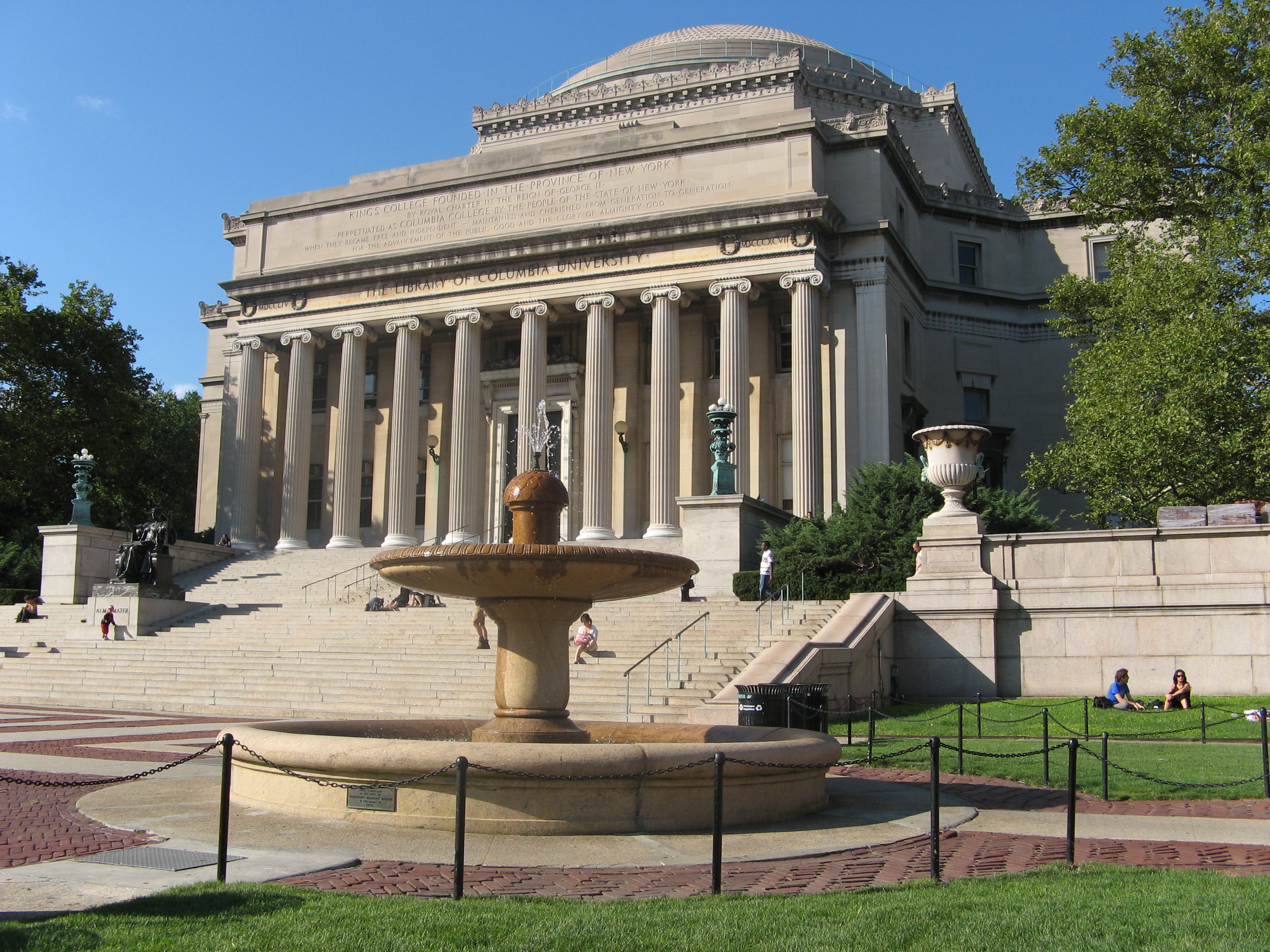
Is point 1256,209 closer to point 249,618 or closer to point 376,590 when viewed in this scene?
point 376,590

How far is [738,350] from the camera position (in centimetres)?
4059

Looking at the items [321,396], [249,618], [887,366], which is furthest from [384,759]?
[321,396]

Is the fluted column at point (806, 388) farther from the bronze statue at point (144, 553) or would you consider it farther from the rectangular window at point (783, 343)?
the bronze statue at point (144, 553)

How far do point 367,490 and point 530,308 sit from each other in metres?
12.0

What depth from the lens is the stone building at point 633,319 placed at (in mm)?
41094

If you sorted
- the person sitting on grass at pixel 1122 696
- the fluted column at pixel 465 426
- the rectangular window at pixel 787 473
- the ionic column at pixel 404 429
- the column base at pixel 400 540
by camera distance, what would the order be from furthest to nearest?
the ionic column at pixel 404 429
the fluted column at pixel 465 426
the column base at pixel 400 540
the rectangular window at pixel 787 473
the person sitting on grass at pixel 1122 696

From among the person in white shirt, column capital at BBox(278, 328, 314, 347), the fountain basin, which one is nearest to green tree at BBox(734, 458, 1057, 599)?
the person in white shirt

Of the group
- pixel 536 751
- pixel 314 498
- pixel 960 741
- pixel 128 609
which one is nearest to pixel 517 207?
pixel 314 498

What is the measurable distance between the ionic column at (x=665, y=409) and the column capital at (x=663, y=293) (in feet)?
0.05

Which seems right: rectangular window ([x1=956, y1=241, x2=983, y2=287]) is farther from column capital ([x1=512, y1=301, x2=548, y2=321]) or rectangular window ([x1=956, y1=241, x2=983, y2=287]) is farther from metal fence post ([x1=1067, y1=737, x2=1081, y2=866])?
metal fence post ([x1=1067, y1=737, x2=1081, y2=866])

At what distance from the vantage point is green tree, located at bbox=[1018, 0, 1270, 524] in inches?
1141

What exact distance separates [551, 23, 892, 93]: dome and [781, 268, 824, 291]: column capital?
2045 cm

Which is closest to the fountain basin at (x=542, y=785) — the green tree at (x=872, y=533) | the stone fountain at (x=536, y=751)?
the stone fountain at (x=536, y=751)

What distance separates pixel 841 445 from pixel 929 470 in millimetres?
16993
